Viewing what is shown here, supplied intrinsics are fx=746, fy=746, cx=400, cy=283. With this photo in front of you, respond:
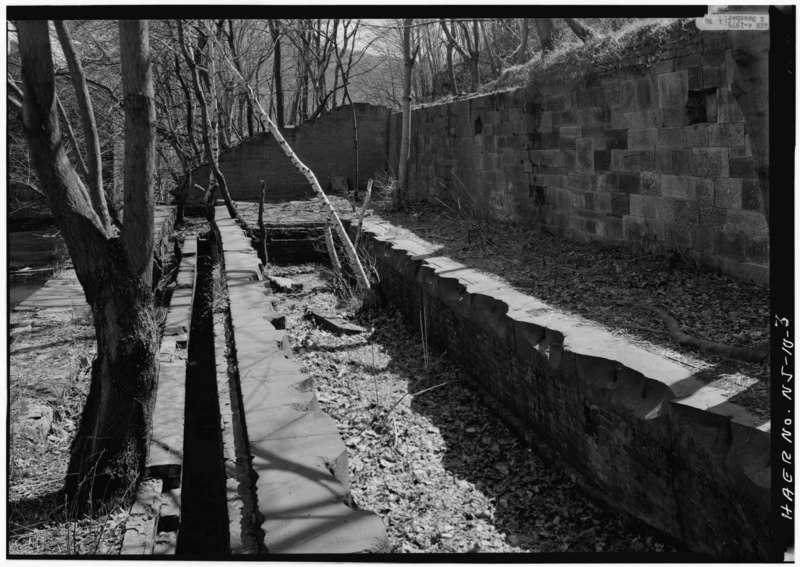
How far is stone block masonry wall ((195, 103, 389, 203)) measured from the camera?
59.0ft

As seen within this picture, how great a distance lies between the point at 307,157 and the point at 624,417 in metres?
15.4

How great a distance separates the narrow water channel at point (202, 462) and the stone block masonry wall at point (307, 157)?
29.1 ft

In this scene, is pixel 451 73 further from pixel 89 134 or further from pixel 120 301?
pixel 120 301

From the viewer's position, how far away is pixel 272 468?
383 centimetres

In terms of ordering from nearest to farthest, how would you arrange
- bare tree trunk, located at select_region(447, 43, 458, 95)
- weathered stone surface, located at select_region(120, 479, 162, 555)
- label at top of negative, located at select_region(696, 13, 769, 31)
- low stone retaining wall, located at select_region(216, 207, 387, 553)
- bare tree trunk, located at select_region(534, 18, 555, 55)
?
low stone retaining wall, located at select_region(216, 207, 387, 553) < label at top of negative, located at select_region(696, 13, 769, 31) < weathered stone surface, located at select_region(120, 479, 162, 555) < bare tree trunk, located at select_region(534, 18, 555, 55) < bare tree trunk, located at select_region(447, 43, 458, 95)

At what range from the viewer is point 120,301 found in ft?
15.4

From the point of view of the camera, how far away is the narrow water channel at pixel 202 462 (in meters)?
4.93

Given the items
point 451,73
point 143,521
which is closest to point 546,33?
point 451,73

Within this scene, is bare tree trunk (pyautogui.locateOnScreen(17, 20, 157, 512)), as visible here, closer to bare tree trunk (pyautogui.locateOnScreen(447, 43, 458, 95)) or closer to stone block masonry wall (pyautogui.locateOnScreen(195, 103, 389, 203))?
bare tree trunk (pyautogui.locateOnScreen(447, 43, 458, 95))

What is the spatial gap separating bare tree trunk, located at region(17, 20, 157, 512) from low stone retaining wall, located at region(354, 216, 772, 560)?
282cm

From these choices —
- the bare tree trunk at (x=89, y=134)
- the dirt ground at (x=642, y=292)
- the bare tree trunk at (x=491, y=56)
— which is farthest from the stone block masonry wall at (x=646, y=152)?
the bare tree trunk at (x=491, y=56)

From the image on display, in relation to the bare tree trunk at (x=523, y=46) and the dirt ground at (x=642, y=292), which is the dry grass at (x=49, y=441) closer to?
the dirt ground at (x=642, y=292)

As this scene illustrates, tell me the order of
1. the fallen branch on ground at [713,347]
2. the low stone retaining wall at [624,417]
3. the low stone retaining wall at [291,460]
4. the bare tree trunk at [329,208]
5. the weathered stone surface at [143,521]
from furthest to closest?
the bare tree trunk at [329,208]
the fallen branch on ground at [713,347]
the weathered stone surface at [143,521]
the low stone retaining wall at [624,417]
the low stone retaining wall at [291,460]

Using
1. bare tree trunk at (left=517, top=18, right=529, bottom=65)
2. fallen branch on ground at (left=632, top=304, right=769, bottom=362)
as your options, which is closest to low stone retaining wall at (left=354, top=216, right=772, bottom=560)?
fallen branch on ground at (left=632, top=304, right=769, bottom=362)
